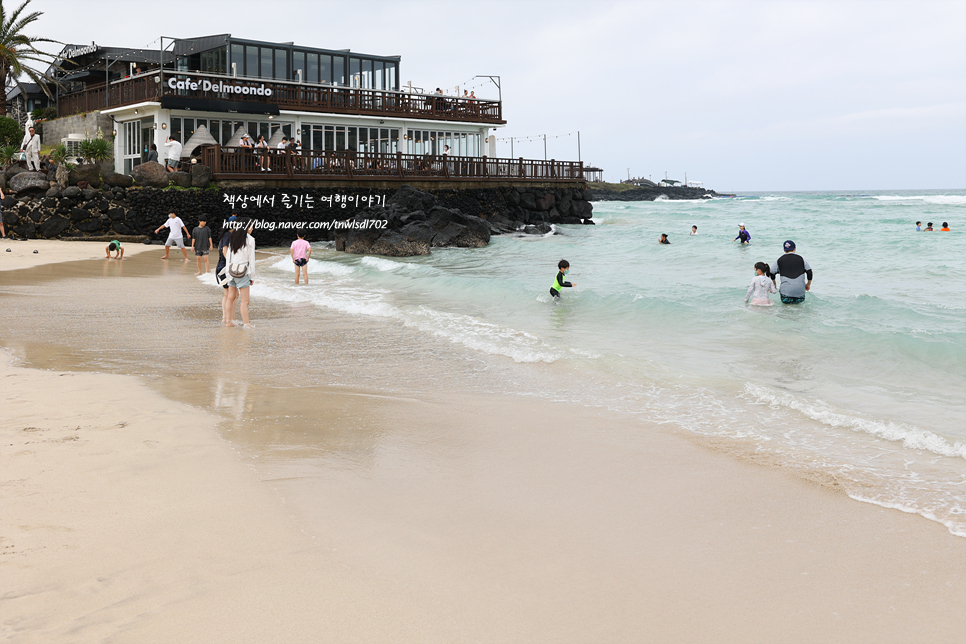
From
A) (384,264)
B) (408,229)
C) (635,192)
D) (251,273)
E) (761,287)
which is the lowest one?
(761,287)

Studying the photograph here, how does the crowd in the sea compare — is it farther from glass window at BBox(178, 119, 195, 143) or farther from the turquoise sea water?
glass window at BBox(178, 119, 195, 143)

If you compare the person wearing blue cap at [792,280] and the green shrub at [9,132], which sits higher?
the green shrub at [9,132]

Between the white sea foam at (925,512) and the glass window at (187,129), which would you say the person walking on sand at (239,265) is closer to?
the white sea foam at (925,512)

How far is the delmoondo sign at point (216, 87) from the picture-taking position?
91.3ft

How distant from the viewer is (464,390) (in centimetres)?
711

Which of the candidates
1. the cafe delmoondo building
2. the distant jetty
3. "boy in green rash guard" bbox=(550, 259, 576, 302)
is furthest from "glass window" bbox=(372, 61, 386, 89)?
the distant jetty

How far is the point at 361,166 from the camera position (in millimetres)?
30500

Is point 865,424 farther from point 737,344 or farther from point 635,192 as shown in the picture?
point 635,192

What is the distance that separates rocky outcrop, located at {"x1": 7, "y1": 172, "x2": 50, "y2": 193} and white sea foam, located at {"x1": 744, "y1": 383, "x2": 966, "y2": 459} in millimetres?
24754

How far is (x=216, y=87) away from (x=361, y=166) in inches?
242

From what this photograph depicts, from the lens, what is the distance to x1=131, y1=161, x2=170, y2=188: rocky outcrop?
26.0 m

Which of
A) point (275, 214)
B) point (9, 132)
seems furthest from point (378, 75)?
point (9, 132)

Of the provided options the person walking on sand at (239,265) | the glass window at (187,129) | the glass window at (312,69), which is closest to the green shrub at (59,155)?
the glass window at (187,129)

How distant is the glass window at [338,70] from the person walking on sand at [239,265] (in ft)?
85.1
